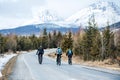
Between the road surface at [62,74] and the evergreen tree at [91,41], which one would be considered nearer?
the road surface at [62,74]

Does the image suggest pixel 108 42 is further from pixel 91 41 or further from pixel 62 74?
pixel 62 74

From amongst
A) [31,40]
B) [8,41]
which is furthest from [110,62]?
[31,40]

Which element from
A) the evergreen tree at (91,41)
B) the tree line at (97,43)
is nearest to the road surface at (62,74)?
the tree line at (97,43)

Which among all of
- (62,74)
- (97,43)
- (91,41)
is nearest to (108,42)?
(97,43)

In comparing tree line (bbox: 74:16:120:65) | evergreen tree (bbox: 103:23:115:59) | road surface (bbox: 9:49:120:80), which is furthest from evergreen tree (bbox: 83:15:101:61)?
road surface (bbox: 9:49:120:80)

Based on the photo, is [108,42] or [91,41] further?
[91,41]

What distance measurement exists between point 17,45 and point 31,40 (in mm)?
19080

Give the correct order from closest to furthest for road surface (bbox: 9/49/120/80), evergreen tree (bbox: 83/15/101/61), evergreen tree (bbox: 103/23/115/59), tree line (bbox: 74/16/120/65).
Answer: road surface (bbox: 9/49/120/80) < tree line (bbox: 74/16/120/65) < evergreen tree (bbox: 103/23/115/59) < evergreen tree (bbox: 83/15/101/61)

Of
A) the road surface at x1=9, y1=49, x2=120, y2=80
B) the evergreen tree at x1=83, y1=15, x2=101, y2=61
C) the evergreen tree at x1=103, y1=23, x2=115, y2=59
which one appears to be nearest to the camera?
the road surface at x1=9, y1=49, x2=120, y2=80

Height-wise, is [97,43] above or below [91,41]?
below

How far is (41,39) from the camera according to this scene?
16700 centimetres

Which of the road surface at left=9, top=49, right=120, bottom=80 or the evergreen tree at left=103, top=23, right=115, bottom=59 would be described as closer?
the road surface at left=9, top=49, right=120, bottom=80

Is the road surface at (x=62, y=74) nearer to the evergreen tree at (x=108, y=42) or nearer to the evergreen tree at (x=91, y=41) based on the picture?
the evergreen tree at (x=108, y=42)

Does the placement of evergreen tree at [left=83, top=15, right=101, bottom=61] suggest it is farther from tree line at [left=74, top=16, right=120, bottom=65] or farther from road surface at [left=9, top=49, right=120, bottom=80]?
road surface at [left=9, top=49, right=120, bottom=80]
